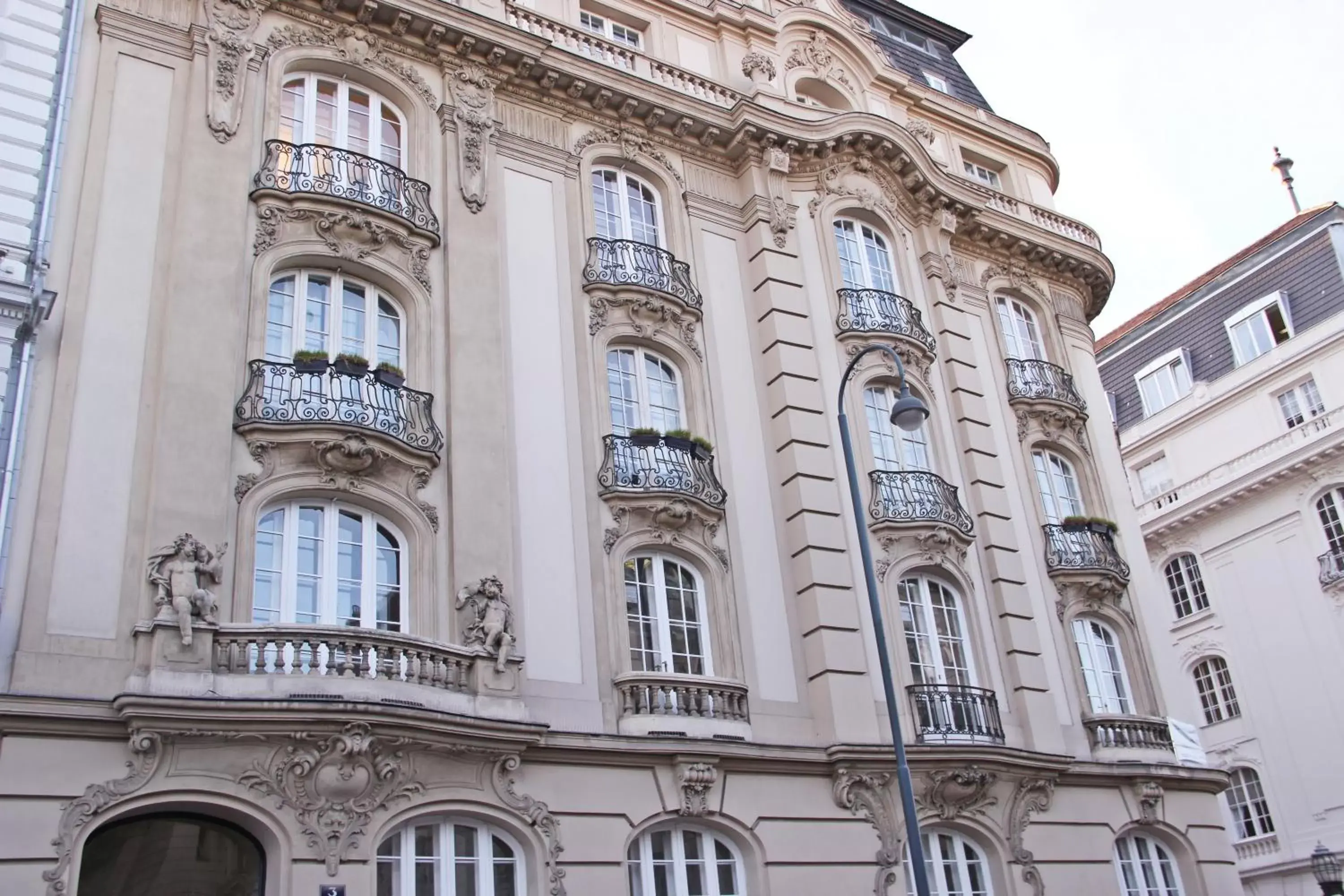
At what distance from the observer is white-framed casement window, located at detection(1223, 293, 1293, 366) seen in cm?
3925

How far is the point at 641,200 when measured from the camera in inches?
934

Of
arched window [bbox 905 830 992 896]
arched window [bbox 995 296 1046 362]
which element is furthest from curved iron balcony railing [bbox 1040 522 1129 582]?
arched window [bbox 905 830 992 896]

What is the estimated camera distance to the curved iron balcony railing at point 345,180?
61.7 ft

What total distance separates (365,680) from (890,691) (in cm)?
658

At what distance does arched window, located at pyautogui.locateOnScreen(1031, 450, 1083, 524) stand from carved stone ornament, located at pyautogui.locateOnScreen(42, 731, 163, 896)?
58.9 feet

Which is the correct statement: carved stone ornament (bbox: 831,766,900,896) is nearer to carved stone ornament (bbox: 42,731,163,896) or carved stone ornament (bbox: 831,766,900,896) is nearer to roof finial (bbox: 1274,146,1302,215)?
carved stone ornament (bbox: 42,731,163,896)

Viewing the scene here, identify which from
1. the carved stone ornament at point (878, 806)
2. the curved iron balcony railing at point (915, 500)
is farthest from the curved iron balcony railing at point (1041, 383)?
the carved stone ornament at point (878, 806)

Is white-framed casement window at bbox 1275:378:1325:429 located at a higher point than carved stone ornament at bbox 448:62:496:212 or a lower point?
higher

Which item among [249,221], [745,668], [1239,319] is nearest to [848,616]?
[745,668]

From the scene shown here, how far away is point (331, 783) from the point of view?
14.7 metres

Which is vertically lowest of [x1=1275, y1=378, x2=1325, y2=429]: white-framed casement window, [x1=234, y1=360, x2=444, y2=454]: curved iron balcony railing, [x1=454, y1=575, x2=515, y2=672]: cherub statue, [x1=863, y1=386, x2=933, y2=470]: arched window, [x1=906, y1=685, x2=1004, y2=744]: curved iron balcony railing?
[x1=906, y1=685, x2=1004, y2=744]: curved iron balcony railing

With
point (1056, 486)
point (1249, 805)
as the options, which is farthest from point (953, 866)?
point (1249, 805)

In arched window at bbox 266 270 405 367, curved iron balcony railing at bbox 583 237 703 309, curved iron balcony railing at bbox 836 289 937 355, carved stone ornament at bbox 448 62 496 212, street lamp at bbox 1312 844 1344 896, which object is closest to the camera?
arched window at bbox 266 270 405 367

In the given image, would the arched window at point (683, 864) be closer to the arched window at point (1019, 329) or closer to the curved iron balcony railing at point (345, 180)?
the curved iron balcony railing at point (345, 180)
